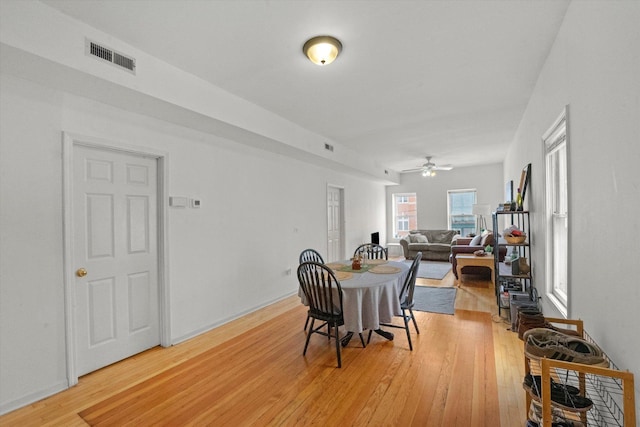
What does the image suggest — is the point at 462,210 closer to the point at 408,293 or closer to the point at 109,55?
the point at 408,293

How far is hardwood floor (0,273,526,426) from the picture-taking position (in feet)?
6.85

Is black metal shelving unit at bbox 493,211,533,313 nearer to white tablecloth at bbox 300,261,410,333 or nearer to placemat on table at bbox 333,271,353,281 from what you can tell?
white tablecloth at bbox 300,261,410,333

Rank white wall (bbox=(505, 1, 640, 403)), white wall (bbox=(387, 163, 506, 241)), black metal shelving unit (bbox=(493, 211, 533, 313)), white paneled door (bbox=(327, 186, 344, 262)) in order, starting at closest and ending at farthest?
white wall (bbox=(505, 1, 640, 403)) → black metal shelving unit (bbox=(493, 211, 533, 313)) → white paneled door (bbox=(327, 186, 344, 262)) → white wall (bbox=(387, 163, 506, 241))

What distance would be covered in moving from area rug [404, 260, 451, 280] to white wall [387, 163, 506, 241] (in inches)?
78.7

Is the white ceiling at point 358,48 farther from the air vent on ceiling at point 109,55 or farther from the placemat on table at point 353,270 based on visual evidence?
the placemat on table at point 353,270

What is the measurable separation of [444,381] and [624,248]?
169cm

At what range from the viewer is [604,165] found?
5.01 ft

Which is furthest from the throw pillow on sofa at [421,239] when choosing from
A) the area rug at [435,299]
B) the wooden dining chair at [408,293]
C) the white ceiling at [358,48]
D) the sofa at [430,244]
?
the wooden dining chair at [408,293]

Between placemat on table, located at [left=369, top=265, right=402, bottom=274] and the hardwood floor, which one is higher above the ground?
placemat on table, located at [left=369, top=265, right=402, bottom=274]

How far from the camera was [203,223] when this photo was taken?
3639 millimetres

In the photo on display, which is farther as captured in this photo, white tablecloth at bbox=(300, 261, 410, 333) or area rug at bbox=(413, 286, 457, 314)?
area rug at bbox=(413, 286, 457, 314)

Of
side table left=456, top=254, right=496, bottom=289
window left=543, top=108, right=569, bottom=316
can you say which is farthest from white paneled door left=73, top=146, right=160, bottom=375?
side table left=456, top=254, right=496, bottom=289

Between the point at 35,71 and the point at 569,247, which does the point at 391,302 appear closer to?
the point at 569,247

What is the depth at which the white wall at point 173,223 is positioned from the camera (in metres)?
2.21
